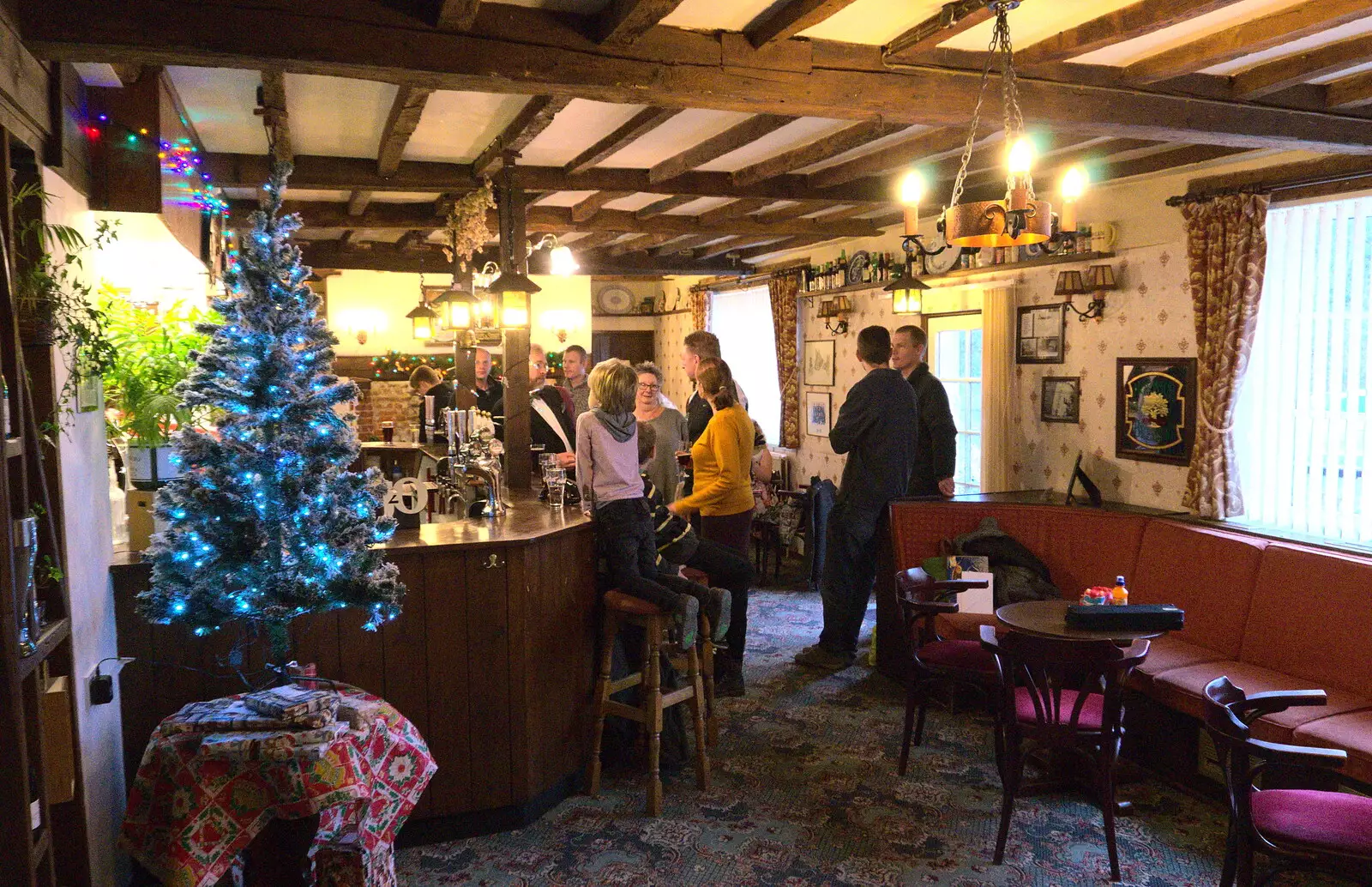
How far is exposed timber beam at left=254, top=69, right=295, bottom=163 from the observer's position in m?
4.13

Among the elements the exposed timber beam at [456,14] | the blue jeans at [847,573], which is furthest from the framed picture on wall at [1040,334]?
the exposed timber beam at [456,14]

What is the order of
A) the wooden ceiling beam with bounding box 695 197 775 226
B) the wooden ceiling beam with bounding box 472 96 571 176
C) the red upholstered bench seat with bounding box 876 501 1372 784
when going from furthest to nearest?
the wooden ceiling beam with bounding box 695 197 775 226 → the wooden ceiling beam with bounding box 472 96 571 176 → the red upholstered bench seat with bounding box 876 501 1372 784

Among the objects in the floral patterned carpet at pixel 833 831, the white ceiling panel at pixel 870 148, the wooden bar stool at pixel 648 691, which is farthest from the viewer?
the white ceiling panel at pixel 870 148

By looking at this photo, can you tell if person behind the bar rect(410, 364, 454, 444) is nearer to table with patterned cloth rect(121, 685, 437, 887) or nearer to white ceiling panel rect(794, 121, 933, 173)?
white ceiling panel rect(794, 121, 933, 173)

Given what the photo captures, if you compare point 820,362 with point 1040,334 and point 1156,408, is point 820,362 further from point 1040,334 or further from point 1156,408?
point 1156,408

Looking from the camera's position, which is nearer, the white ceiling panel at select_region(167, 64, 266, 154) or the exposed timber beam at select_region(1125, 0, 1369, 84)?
the exposed timber beam at select_region(1125, 0, 1369, 84)

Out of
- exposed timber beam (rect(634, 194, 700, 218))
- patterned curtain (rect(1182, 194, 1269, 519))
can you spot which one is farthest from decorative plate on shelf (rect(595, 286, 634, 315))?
patterned curtain (rect(1182, 194, 1269, 519))

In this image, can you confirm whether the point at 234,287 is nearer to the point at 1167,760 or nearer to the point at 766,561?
the point at 1167,760

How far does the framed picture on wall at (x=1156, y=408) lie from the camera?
18.4 ft

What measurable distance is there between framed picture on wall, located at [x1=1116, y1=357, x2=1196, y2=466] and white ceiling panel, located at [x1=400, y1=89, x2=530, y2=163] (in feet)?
12.6

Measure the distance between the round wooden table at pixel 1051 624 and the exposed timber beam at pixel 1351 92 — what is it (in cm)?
248

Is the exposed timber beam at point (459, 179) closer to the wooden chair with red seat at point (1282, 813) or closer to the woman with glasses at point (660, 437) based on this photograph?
the woman with glasses at point (660, 437)

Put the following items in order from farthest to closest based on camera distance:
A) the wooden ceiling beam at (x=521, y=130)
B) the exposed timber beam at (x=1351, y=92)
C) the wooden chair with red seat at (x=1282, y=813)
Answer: the wooden ceiling beam at (x=521, y=130) → the exposed timber beam at (x=1351, y=92) → the wooden chair with red seat at (x=1282, y=813)

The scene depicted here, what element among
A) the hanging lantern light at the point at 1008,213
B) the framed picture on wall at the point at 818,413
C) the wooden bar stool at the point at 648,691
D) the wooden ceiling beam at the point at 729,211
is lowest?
the wooden bar stool at the point at 648,691
